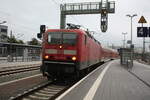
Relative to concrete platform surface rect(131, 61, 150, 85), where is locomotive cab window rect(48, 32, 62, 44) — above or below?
above

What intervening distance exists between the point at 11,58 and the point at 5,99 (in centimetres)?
2482

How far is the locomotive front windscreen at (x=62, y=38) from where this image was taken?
1501cm

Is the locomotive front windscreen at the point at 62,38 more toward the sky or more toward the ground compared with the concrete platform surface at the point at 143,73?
more toward the sky

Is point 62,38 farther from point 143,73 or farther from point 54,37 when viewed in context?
point 143,73

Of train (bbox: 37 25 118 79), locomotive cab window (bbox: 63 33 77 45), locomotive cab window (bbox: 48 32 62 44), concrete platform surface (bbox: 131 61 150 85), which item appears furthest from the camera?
concrete platform surface (bbox: 131 61 150 85)

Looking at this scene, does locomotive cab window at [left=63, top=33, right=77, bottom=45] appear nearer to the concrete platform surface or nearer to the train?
the train

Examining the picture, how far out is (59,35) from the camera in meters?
15.2

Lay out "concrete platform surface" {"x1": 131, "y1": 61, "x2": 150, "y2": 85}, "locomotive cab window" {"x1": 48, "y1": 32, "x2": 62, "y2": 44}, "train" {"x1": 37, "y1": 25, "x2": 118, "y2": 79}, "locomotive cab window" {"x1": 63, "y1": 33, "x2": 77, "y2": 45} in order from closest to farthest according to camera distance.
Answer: "train" {"x1": 37, "y1": 25, "x2": 118, "y2": 79}
"locomotive cab window" {"x1": 63, "y1": 33, "x2": 77, "y2": 45}
"locomotive cab window" {"x1": 48, "y1": 32, "x2": 62, "y2": 44}
"concrete platform surface" {"x1": 131, "y1": 61, "x2": 150, "y2": 85}

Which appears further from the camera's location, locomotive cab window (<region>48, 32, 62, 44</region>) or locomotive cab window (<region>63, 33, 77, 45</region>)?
locomotive cab window (<region>48, 32, 62, 44</region>)

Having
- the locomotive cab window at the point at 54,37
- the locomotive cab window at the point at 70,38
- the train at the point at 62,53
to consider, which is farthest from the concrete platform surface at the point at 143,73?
the locomotive cab window at the point at 54,37

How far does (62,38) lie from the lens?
15.1m

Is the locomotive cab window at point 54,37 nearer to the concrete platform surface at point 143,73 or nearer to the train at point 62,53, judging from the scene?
the train at point 62,53

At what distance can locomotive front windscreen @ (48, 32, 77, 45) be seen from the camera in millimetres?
15008

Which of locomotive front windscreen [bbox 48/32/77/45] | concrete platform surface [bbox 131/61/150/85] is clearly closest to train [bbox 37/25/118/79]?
locomotive front windscreen [bbox 48/32/77/45]
